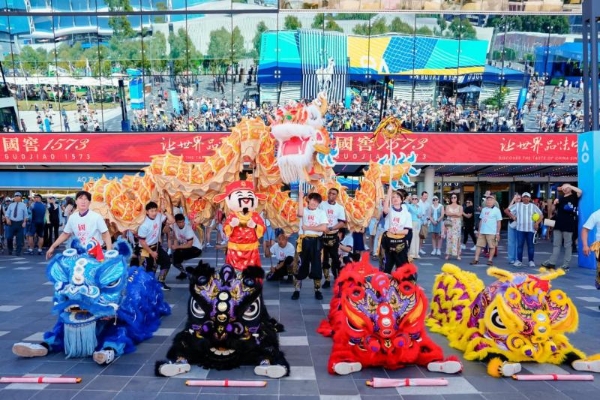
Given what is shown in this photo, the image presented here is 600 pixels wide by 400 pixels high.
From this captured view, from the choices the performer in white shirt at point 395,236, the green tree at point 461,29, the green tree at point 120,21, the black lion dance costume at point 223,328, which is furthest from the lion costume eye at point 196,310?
the green tree at point 461,29

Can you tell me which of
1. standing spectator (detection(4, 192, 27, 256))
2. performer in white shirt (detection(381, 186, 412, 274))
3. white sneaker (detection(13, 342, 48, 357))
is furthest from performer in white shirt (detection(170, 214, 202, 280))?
standing spectator (detection(4, 192, 27, 256))

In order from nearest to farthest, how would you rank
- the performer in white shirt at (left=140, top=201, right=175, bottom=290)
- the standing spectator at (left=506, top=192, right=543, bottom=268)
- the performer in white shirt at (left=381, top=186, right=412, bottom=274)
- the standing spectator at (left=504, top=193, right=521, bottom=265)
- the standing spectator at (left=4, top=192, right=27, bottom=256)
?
the performer in white shirt at (left=381, top=186, right=412, bottom=274), the performer in white shirt at (left=140, top=201, right=175, bottom=290), the standing spectator at (left=506, top=192, right=543, bottom=268), the standing spectator at (left=504, top=193, right=521, bottom=265), the standing spectator at (left=4, top=192, right=27, bottom=256)

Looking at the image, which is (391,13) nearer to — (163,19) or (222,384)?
(163,19)

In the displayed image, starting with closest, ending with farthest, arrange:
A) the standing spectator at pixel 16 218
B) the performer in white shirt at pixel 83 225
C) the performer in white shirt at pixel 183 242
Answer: the performer in white shirt at pixel 83 225 < the performer in white shirt at pixel 183 242 < the standing spectator at pixel 16 218

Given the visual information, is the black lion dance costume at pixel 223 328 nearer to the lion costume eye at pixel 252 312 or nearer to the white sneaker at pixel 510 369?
the lion costume eye at pixel 252 312

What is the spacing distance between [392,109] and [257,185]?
11873 mm

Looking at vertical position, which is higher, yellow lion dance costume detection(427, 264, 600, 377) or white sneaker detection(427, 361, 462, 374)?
yellow lion dance costume detection(427, 264, 600, 377)

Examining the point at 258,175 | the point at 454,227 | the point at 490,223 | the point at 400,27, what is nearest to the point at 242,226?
the point at 258,175

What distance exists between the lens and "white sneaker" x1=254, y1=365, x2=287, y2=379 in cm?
362

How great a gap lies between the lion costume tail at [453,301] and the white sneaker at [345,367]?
1244mm

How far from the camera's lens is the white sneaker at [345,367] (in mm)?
3668

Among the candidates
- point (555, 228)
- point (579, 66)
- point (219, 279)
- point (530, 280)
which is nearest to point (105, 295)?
point (219, 279)

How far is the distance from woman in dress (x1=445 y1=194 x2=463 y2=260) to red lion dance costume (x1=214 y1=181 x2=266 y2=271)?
18.1 feet

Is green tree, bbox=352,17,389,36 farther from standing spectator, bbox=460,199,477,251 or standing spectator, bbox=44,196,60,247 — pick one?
standing spectator, bbox=44,196,60,247
